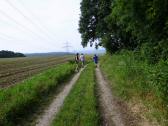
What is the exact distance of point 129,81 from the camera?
55.3 ft

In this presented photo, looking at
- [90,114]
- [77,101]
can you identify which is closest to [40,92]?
[77,101]

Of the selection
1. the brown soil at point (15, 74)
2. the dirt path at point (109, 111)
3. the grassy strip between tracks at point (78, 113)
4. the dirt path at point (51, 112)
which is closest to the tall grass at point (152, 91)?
the dirt path at point (109, 111)

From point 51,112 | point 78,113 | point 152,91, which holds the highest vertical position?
point 152,91

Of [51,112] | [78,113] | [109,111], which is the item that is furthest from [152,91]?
[51,112]

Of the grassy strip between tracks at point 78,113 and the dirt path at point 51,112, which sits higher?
the grassy strip between tracks at point 78,113

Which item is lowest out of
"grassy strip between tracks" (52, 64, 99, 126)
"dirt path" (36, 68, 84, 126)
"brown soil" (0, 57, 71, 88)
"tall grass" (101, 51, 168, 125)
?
"brown soil" (0, 57, 71, 88)

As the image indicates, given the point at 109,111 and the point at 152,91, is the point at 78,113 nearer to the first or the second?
the point at 109,111

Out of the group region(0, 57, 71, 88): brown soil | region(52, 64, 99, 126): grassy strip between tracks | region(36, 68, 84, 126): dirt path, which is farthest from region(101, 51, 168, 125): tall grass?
region(0, 57, 71, 88): brown soil

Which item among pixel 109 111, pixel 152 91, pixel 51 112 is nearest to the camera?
pixel 109 111

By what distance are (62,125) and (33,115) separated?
227 centimetres

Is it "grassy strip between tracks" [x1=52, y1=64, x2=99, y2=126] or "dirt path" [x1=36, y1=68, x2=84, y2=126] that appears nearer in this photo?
"grassy strip between tracks" [x1=52, y1=64, x2=99, y2=126]

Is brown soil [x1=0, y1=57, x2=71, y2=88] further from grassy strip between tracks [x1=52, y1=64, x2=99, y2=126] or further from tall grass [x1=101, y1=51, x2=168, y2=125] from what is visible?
tall grass [x1=101, y1=51, x2=168, y2=125]

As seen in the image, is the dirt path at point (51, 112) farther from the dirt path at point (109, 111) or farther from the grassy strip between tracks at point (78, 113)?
the dirt path at point (109, 111)

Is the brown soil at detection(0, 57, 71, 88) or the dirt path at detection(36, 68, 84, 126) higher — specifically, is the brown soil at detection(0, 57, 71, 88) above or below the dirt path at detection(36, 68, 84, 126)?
below
